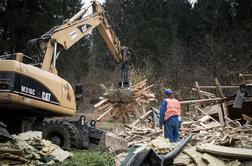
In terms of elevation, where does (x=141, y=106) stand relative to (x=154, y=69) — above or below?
below

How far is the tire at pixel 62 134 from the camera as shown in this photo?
11117 mm

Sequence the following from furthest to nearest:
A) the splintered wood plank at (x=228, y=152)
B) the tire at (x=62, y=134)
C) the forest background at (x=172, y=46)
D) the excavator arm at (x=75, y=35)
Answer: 1. the forest background at (x=172, y=46)
2. the tire at (x=62, y=134)
3. the excavator arm at (x=75, y=35)
4. the splintered wood plank at (x=228, y=152)

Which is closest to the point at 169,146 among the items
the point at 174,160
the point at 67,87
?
the point at 174,160

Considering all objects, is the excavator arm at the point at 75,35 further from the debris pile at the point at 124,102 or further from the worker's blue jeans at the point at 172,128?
the worker's blue jeans at the point at 172,128

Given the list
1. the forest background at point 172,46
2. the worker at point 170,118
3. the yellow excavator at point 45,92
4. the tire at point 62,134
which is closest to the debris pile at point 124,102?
the yellow excavator at point 45,92

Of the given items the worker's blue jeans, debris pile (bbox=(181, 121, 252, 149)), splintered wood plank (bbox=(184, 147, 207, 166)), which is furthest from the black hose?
the worker's blue jeans

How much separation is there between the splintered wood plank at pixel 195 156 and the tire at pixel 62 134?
3.63m

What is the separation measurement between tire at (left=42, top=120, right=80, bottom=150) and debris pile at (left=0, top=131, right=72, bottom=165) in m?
2.09

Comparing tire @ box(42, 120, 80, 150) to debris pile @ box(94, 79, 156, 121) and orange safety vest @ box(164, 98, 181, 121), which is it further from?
debris pile @ box(94, 79, 156, 121)

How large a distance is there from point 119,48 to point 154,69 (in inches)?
873

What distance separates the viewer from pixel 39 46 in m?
10.9

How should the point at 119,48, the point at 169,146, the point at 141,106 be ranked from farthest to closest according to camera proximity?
the point at 141,106
the point at 119,48
the point at 169,146

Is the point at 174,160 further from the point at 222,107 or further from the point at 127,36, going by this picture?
the point at 127,36

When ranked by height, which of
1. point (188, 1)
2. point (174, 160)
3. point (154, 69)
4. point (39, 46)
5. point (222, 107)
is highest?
point (188, 1)
